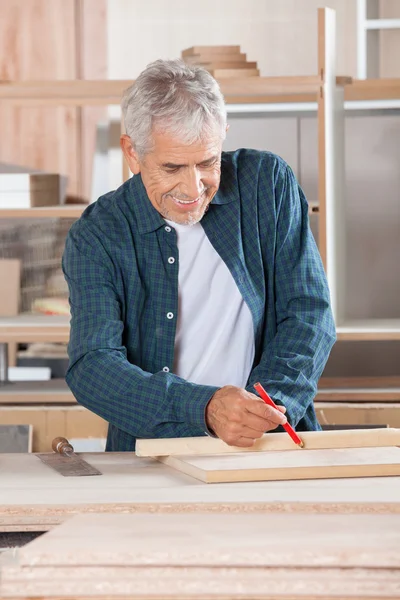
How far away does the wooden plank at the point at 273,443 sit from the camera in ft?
5.96

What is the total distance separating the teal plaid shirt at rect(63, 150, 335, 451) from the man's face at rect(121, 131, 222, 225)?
0.40 feet

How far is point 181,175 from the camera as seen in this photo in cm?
195

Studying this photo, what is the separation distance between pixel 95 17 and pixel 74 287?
2738mm

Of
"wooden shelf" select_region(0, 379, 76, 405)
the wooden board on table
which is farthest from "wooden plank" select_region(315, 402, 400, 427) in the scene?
the wooden board on table

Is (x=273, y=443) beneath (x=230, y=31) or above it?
beneath

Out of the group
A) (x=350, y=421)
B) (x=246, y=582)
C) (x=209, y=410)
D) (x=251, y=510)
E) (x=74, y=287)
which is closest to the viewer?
(x=246, y=582)

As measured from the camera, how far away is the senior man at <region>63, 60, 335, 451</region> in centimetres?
191

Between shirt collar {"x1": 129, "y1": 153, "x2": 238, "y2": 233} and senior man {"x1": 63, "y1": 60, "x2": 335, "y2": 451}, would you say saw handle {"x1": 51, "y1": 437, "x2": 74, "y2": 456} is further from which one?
shirt collar {"x1": 129, "y1": 153, "x2": 238, "y2": 233}

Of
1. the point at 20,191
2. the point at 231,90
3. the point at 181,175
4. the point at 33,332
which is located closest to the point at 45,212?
the point at 20,191

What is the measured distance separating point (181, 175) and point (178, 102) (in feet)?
0.48

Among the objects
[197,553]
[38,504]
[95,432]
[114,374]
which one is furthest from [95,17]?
[197,553]

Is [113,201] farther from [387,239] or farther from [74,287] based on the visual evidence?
[387,239]

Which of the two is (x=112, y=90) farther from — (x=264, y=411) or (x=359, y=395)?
(x=264, y=411)

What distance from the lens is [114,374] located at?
194 centimetres
